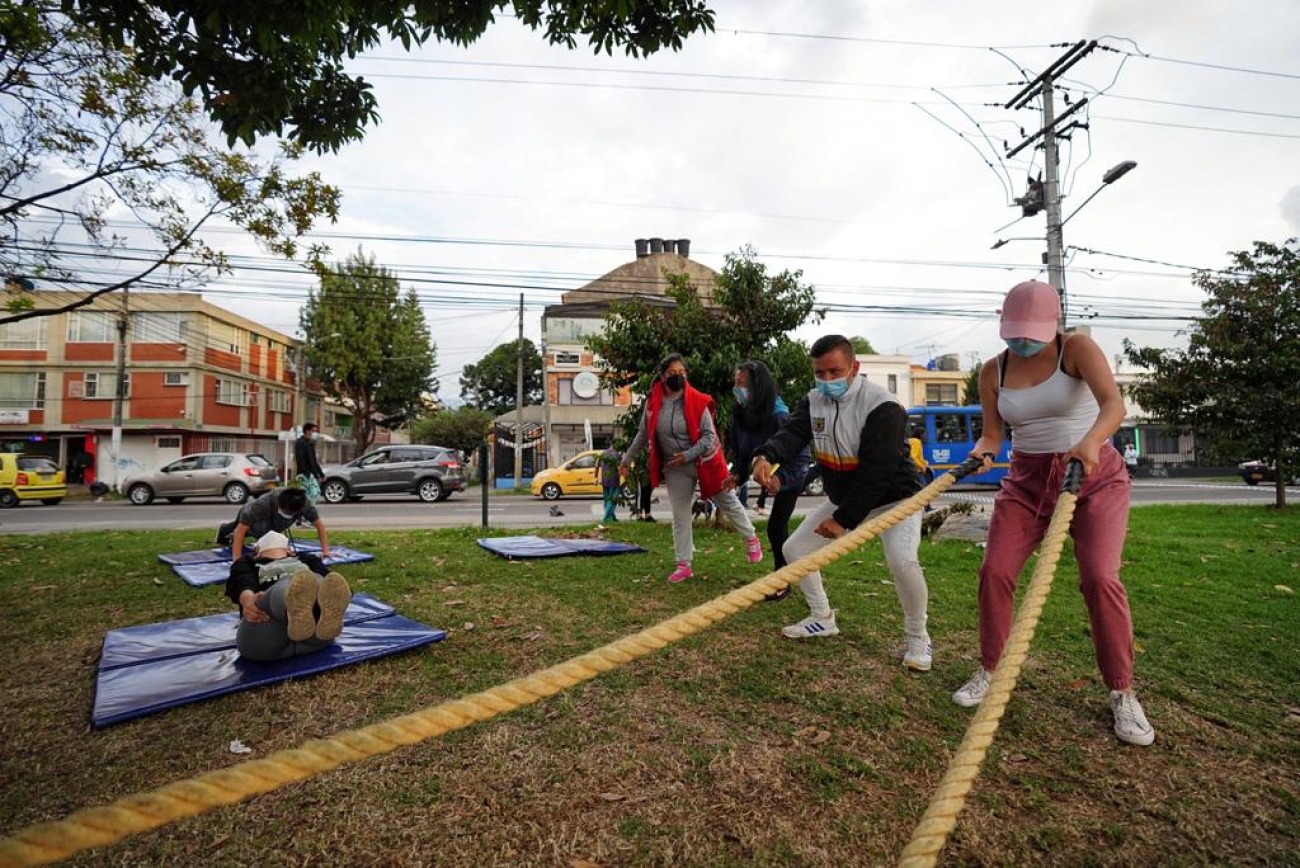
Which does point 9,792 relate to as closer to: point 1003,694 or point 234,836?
point 234,836

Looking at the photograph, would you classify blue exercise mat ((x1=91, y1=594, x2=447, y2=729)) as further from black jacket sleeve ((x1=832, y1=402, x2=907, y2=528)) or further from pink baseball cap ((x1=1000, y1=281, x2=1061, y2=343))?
pink baseball cap ((x1=1000, y1=281, x2=1061, y2=343))

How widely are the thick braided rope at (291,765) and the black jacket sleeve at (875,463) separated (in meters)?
1.81

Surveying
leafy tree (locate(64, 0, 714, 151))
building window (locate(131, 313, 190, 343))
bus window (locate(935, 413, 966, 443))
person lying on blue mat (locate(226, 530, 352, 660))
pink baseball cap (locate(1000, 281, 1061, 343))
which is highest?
building window (locate(131, 313, 190, 343))

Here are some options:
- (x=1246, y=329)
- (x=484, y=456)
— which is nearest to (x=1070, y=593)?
(x=484, y=456)

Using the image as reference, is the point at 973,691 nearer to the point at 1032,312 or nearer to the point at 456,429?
the point at 1032,312

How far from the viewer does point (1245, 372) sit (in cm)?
1221

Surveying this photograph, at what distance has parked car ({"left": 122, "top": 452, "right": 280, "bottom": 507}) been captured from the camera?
18.8 metres

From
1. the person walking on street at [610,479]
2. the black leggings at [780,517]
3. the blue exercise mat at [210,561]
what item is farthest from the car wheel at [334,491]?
the black leggings at [780,517]

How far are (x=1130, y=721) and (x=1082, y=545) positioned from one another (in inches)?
29.0

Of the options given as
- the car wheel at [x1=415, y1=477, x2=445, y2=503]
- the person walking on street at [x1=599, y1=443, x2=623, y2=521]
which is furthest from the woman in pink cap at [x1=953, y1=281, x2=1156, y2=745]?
the car wheel at [x1=415, y1=477, x2=445, y2=503]

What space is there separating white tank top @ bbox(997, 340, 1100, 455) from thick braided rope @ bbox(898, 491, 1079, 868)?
1191 mm

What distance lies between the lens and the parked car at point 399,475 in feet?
62.2

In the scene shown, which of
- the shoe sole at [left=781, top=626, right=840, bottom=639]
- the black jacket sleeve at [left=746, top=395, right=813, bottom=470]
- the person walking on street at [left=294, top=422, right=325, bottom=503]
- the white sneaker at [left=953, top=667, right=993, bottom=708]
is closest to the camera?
the white sneaker at [left=953, top=667, right=993, bottom=708]

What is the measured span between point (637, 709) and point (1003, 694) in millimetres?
1842
